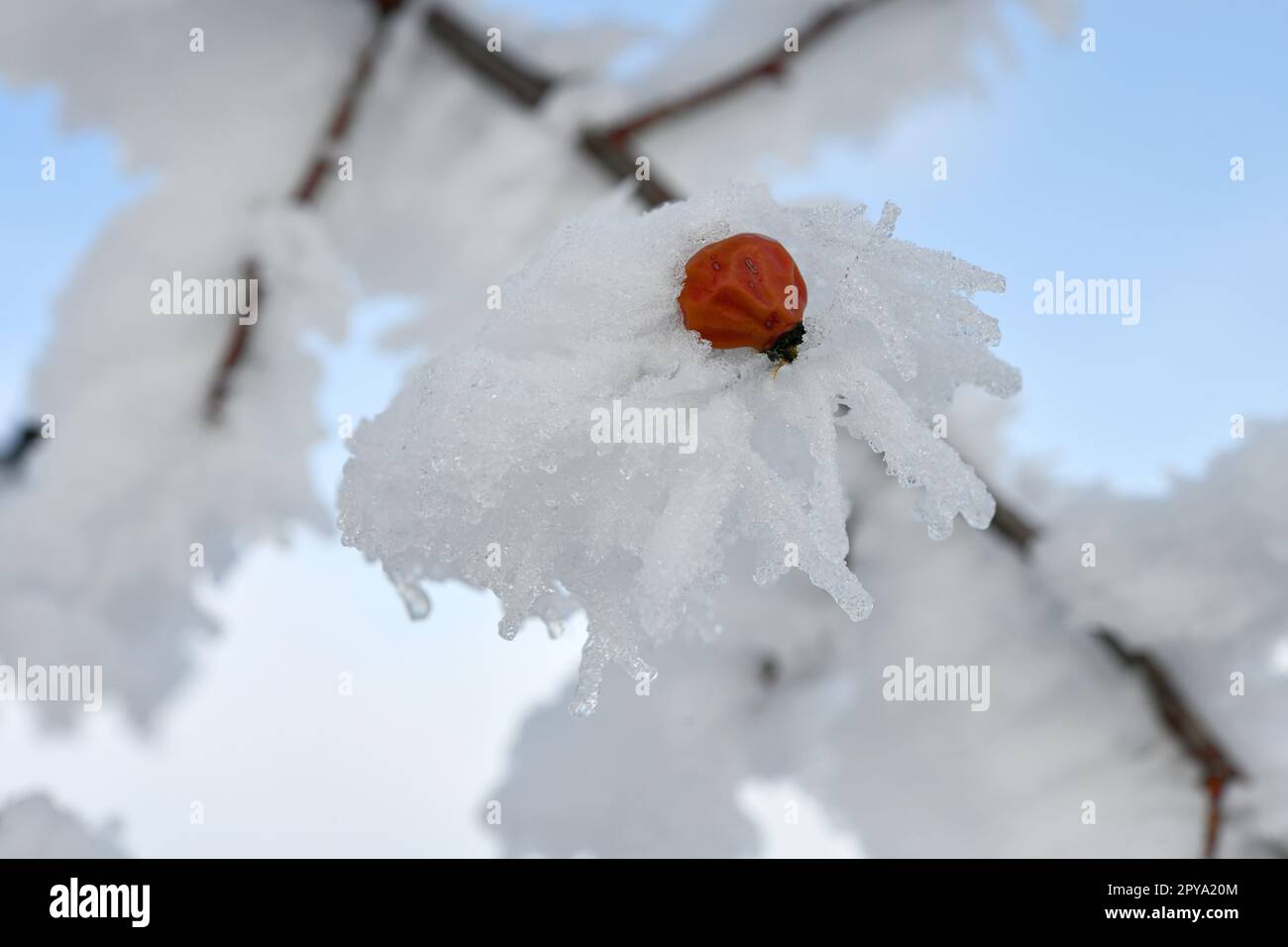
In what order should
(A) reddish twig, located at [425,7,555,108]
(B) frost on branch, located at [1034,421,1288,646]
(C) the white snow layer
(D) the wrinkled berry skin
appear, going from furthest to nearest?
(A) reddish twig, located at [425,7,555,108] → (B) frost on branch, located at [1034,421,1288,646] → (C) the white snow layer → (D) the wrinkled berry skin

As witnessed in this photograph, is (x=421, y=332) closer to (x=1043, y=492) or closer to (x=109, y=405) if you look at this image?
(x=109, y=405)

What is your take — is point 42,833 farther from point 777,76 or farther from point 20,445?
point 777,76

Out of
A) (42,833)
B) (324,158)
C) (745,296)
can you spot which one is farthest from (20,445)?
(745,296)

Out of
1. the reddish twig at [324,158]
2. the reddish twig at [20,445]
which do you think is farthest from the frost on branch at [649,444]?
the reddish twig at [20,445]

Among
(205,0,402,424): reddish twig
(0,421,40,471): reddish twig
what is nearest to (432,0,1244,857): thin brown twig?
(205,0,402,424): reddish twig

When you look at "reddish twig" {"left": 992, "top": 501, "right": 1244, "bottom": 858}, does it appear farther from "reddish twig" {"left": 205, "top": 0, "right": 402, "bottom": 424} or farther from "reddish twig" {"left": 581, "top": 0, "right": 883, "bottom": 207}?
"reddish twig" {"left": 205, "top": 0, "right": 402, "bottom": 424}
